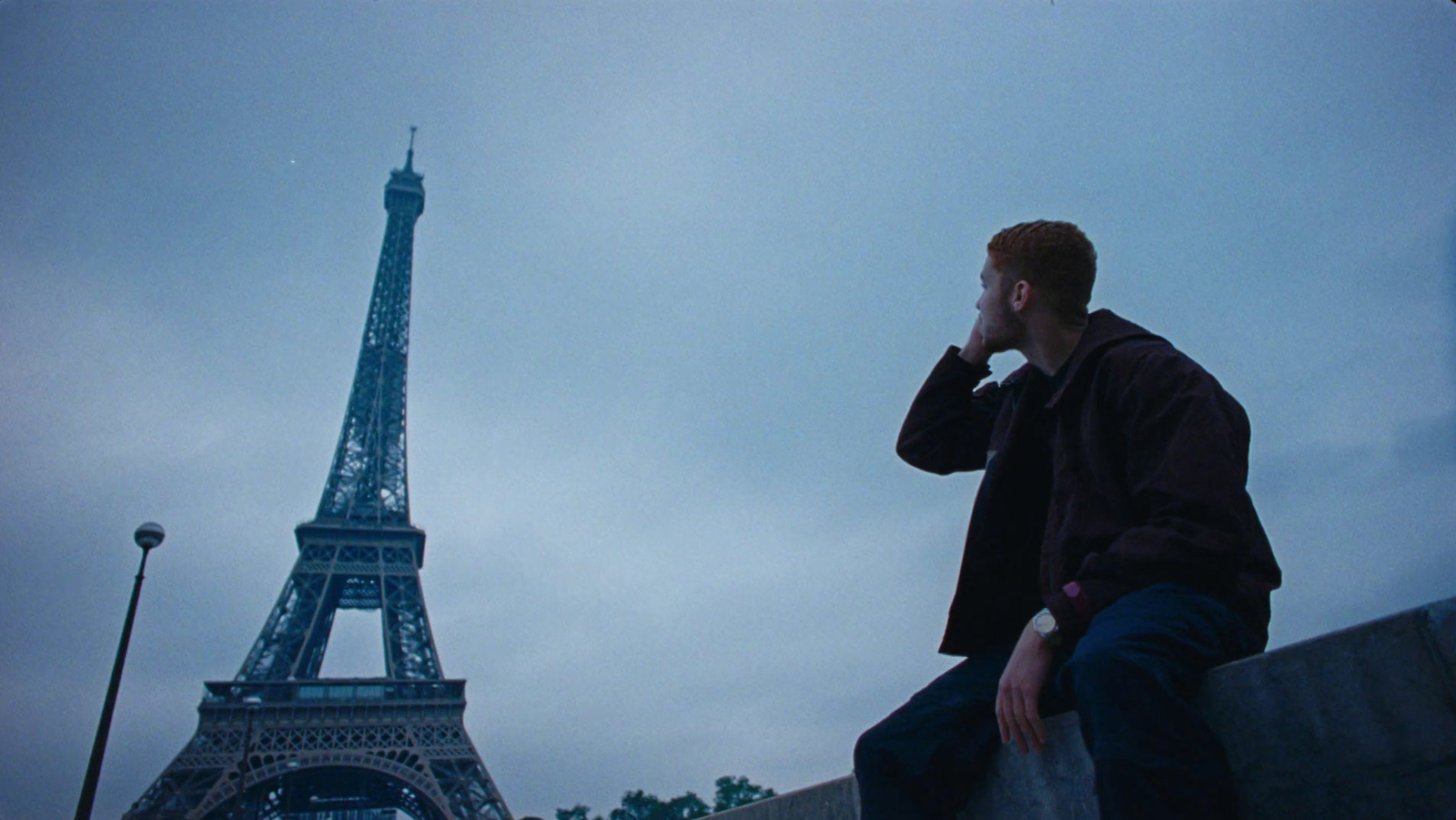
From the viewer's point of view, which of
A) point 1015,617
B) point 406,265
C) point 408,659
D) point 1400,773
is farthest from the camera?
point 406,265

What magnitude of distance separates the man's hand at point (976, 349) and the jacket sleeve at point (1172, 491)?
724mm

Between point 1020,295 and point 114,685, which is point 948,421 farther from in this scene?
point 114,685

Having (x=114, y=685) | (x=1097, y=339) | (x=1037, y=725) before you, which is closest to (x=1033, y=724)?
(x=1037, y=725)

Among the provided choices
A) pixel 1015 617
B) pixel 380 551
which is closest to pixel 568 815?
pixel 380 551

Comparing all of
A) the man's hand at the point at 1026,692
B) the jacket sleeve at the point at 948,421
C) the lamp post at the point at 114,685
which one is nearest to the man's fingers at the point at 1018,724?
the man's hand at the point at 1026,692

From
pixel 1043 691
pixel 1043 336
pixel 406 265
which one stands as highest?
pixel 406 265

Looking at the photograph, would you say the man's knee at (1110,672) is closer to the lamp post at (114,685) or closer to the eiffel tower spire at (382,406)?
the lamp post at (114,685)

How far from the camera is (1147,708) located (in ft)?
4.95

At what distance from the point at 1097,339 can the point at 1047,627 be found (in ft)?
2.42

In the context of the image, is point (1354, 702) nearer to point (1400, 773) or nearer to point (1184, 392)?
point (1400, 773)

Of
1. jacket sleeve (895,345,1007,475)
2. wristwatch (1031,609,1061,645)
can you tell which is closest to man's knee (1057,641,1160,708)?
wristwatch (1031,609,1061,645)

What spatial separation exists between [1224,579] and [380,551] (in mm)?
39337

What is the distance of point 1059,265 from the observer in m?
2.40

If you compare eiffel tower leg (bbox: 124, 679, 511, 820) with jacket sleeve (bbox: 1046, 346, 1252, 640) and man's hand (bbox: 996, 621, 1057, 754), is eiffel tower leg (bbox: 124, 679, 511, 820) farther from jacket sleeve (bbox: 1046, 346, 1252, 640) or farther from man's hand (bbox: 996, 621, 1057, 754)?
jacket sleeve (bbox: 1046, 346, 1252, 640)
